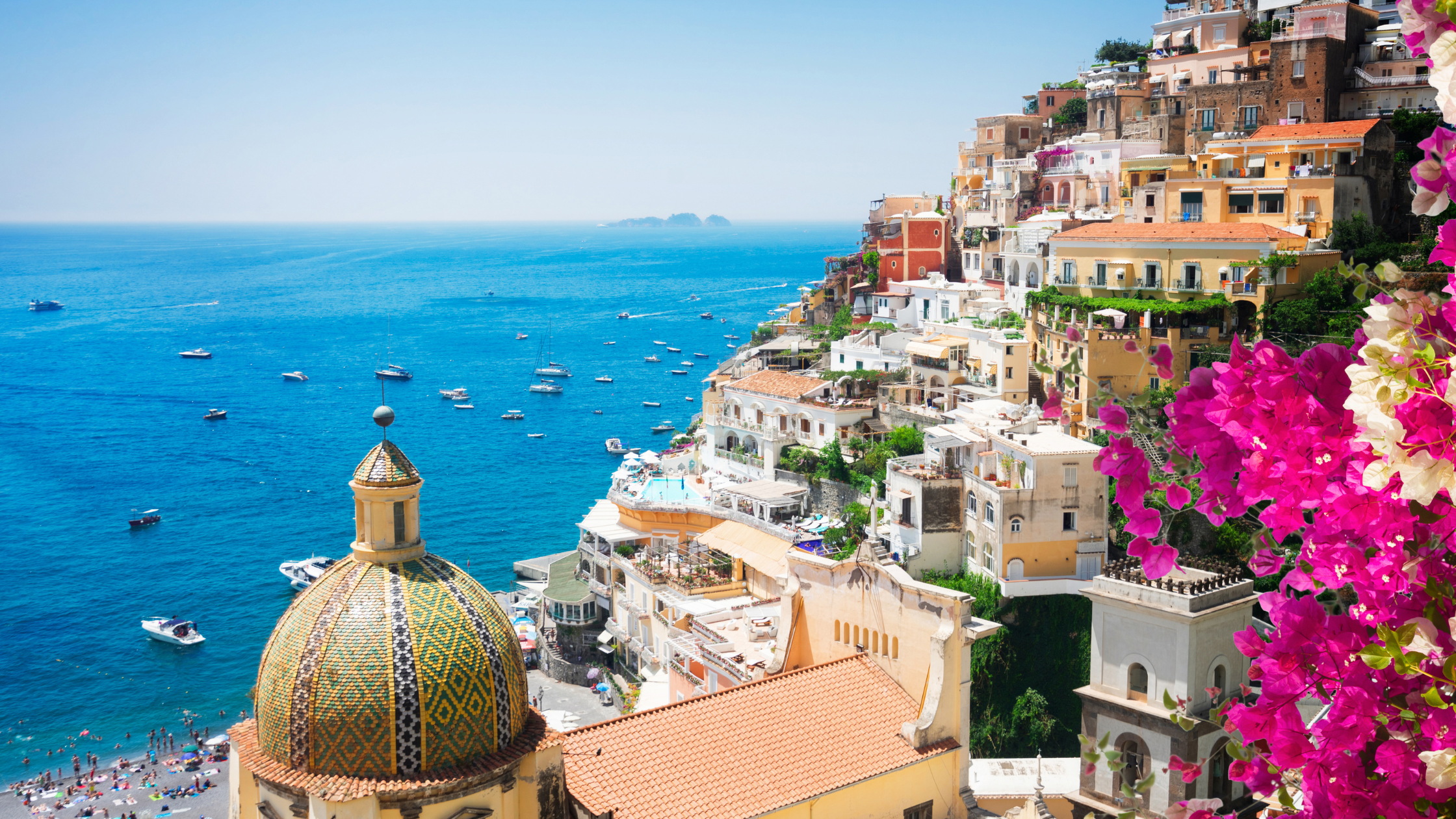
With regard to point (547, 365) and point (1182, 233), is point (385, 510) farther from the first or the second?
point (547, 365)

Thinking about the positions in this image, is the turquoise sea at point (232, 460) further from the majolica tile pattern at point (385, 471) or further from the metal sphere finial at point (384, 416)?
the majolica tile pattern at point (385, 471)

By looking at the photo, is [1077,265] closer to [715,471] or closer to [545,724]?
[715,471]

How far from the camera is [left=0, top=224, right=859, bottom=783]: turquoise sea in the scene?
157 feet

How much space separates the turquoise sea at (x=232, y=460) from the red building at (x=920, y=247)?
22.0 m

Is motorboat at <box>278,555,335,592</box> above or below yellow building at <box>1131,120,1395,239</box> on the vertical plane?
below

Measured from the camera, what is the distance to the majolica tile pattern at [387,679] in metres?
13.4

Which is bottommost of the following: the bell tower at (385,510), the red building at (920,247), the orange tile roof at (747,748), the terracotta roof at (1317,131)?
the orange tile roof at (747,748)

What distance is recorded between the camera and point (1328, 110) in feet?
159

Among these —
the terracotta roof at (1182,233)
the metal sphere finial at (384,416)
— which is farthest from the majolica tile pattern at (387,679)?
the terracotta roof at (1182,233)

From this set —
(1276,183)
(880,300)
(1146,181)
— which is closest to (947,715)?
(1276,183)

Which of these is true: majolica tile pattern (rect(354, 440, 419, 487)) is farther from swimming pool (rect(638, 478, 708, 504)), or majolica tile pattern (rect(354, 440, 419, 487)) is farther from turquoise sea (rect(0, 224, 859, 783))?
turquoise sea (rect(0, 224, 859, 783))

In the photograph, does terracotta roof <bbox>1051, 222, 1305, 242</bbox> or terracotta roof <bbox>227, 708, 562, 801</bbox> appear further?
terracotta roof <bbox>1051, 222, 1305, 242</bbox>

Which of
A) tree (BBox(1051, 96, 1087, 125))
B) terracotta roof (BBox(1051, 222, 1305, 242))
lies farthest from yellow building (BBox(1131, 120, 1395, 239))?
tree (BBox(1051, 96, 1087, 125))

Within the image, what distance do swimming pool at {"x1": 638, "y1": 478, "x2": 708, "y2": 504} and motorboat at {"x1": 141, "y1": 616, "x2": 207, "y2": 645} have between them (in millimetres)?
19241
